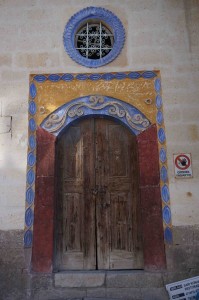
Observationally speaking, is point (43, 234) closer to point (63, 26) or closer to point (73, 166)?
point (73, 166)

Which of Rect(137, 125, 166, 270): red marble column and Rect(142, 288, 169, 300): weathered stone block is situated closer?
Rect(142, 288, 169, 300): weathered stone block

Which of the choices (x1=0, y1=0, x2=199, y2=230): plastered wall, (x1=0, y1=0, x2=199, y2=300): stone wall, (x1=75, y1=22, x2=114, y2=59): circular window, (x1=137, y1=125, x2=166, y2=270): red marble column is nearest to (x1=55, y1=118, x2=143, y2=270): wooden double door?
(x1=137, y1=125, x2=166, y2=270): red marble column

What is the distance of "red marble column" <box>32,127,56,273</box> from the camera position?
436cm

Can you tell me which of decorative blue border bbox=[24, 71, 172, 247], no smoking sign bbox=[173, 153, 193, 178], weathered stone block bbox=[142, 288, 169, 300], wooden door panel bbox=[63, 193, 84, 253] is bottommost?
weathered stone block bbox=[142, 288, 169, 300]

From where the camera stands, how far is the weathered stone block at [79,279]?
426 centimetres

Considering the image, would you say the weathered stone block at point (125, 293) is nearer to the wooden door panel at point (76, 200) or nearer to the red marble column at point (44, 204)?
the wooden door panel at point (76, 200)

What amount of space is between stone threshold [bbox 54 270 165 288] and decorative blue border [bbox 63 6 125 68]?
305cm

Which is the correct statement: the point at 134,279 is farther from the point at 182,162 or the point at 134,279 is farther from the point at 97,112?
the point at 97,112

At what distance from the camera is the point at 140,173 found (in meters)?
4.59

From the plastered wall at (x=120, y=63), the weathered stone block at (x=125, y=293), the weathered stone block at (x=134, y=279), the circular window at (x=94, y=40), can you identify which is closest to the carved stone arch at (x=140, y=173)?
the weathered stone block at (x=134, y=279)

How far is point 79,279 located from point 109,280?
0.40 meters

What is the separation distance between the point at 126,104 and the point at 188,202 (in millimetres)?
1679

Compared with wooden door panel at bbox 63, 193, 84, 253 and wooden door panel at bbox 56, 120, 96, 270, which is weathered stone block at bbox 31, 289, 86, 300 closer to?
wooden door panel at bbox 56, 120, 96, 270

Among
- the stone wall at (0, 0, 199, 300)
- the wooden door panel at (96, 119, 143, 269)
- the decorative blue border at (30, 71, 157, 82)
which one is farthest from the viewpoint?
the decorative blue border at (30, 71, 157, 82)
